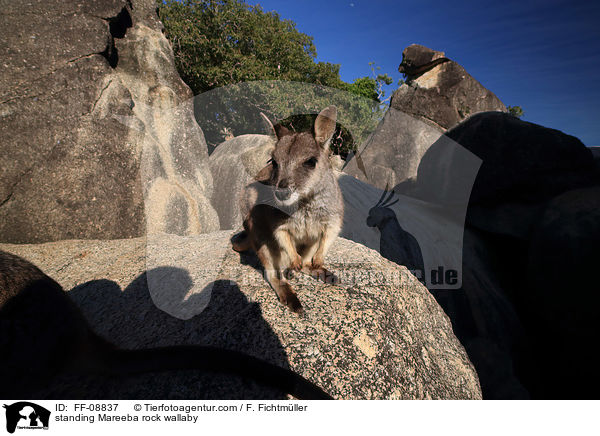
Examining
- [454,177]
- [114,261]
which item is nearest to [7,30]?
[114,261]

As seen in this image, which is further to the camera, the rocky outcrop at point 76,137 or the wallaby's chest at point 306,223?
the rocky outcrop at point 76,137

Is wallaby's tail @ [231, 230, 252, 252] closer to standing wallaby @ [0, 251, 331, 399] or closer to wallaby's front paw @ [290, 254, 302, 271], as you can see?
wallaby's front paw @ [290, 254, 302, 271]

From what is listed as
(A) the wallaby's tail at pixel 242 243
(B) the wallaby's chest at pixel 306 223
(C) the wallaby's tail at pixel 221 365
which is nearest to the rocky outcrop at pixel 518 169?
(B) the wallaby's chest at pixel 306 223

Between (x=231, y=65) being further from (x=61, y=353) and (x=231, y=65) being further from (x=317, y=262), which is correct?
(x=61, y=353)

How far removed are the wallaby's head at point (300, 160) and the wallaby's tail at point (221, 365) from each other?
129 centimetres

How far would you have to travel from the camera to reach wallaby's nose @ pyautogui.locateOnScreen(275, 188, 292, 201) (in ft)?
8.08

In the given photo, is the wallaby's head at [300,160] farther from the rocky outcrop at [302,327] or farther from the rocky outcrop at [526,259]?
the rocky outcrop at [526,259]

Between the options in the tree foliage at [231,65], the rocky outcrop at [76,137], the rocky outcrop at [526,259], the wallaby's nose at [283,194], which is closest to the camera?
the wallaby's nose at [283,194]

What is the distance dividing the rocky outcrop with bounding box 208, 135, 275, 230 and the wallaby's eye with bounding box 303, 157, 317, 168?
Result: 541cm

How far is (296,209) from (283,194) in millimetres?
396

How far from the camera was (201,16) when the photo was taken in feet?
43.0

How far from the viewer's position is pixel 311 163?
2807 millimetres

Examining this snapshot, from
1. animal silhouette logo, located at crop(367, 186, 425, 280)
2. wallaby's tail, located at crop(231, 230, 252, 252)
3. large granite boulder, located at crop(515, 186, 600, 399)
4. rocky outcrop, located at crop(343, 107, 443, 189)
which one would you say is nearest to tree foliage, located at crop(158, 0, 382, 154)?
rocky outcrop, located at crop(343, 107, 443, 189)

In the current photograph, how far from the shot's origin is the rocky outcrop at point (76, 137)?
514 centimetres
